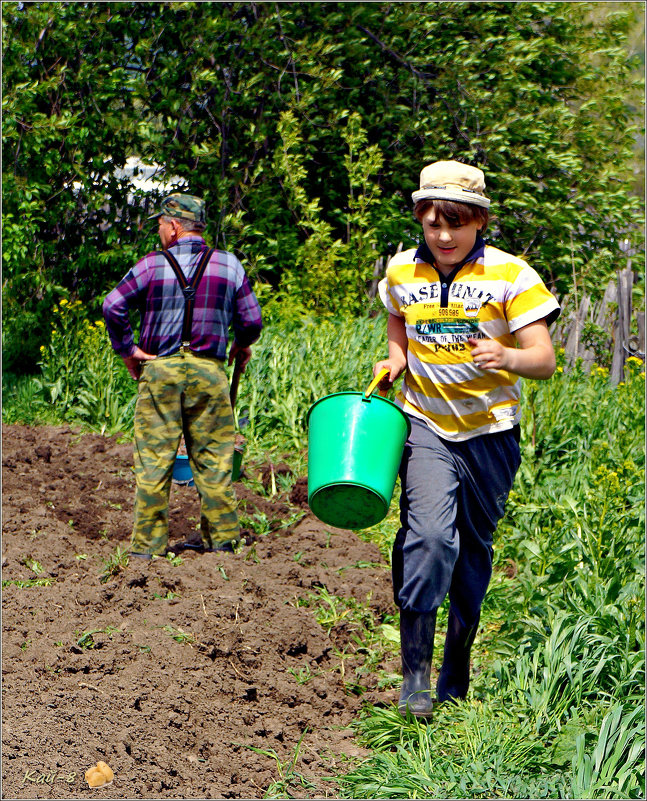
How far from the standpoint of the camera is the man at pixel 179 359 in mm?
4488

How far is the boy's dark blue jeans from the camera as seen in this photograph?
2.83 meters

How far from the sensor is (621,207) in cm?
967

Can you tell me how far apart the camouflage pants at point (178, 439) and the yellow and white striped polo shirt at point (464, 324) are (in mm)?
1743

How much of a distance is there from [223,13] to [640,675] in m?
6.90

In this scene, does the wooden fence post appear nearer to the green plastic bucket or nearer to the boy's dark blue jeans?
the boy's dark blue jeans

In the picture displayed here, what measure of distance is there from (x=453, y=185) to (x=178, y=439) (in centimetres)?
224

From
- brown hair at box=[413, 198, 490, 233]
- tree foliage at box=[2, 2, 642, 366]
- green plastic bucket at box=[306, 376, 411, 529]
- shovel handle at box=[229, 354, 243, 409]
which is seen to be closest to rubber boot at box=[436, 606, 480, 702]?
green plastic bucket at box=[306, 376, 411, 529]

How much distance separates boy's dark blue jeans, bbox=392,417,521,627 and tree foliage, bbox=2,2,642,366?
17.2 ft

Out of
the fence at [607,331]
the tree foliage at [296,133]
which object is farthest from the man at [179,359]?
the fence at [607,331]

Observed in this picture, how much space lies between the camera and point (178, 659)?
3.37 meters

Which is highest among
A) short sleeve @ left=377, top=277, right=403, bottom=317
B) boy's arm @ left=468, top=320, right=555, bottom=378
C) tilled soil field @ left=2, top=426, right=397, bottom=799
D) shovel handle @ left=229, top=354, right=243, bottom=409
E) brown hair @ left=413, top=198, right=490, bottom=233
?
brown hair @ left=413, top=198, right=490, bottom=233

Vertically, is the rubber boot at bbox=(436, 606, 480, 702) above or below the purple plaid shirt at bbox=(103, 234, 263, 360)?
below

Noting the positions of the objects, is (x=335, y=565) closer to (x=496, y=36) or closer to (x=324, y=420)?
(x=324, y=420)

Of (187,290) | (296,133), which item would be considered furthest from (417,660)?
(296,133)
